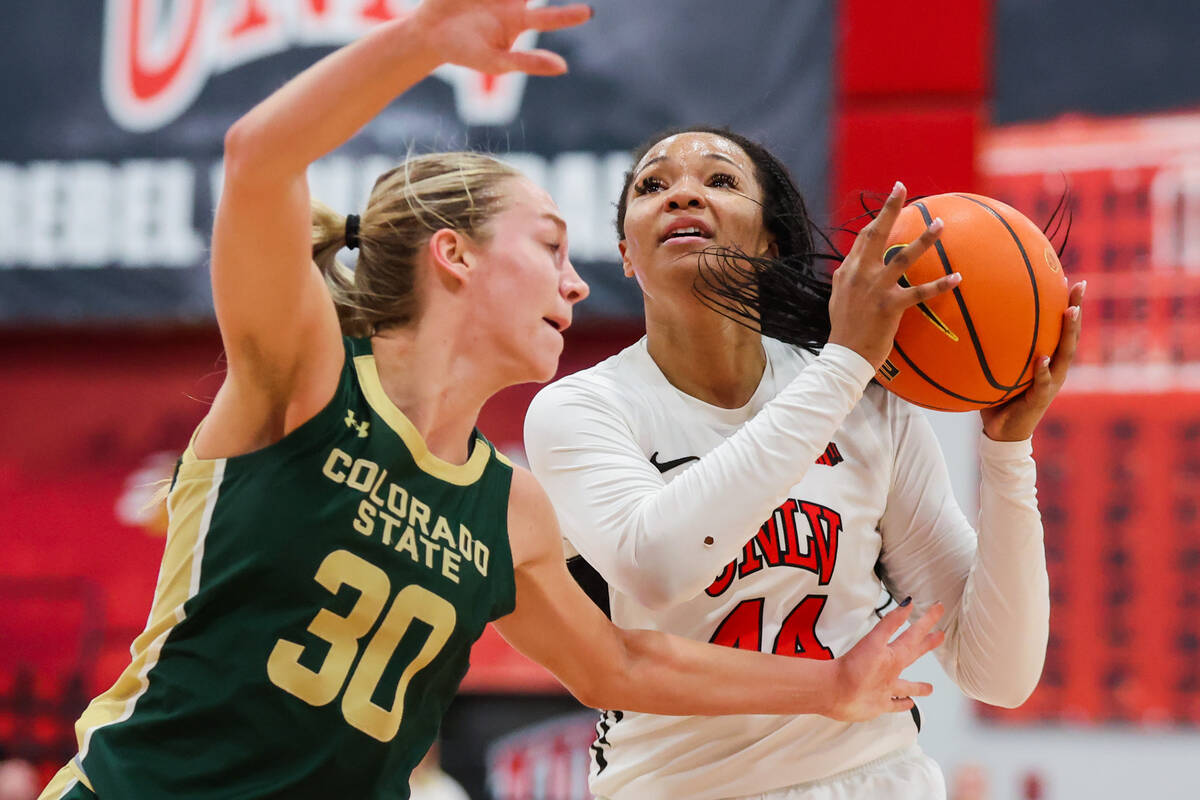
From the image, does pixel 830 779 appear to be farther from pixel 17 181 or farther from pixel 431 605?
pixel 17 181

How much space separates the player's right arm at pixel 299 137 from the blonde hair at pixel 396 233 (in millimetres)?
365

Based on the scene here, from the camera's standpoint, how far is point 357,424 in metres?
1.75

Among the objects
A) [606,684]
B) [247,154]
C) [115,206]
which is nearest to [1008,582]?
[606,684]


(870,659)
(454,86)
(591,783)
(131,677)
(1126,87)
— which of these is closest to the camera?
(131,677)

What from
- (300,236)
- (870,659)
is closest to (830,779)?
(870,659)

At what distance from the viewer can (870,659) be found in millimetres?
2045

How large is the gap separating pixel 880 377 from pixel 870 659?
1.54 ft

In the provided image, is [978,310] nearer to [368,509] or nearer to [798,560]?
[798,560]

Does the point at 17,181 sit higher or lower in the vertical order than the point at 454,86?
lower

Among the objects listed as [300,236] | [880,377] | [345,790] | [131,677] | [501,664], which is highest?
[300,236]

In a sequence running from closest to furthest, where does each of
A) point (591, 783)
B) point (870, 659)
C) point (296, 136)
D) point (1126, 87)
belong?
point (296, 136) → point (870, 659) → point (591, 783) → point (1126, 87)

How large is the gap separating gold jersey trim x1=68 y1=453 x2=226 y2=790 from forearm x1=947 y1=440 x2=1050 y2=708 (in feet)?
4.17

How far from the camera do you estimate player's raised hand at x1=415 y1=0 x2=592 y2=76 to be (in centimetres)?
143

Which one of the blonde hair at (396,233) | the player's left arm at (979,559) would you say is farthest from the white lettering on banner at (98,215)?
the player's left arm at (979,559)
